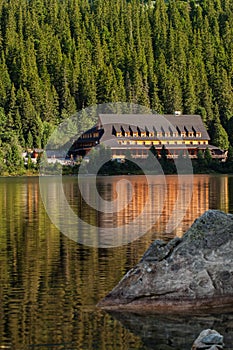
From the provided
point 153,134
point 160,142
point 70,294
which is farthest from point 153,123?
point 70,294

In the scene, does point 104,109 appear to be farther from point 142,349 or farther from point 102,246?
point 142,349

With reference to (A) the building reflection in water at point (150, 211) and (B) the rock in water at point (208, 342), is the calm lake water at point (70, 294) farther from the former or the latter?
(B) the rock in water at point (208, 342)

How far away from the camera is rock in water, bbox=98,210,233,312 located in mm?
16672

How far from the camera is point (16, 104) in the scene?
165625 mm

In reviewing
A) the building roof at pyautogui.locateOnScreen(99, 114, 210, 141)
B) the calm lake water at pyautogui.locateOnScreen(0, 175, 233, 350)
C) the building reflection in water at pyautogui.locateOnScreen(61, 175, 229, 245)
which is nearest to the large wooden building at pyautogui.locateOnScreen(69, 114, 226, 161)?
the building roof at pyautogui.locateOnScreen(99, 114, 210, 141)

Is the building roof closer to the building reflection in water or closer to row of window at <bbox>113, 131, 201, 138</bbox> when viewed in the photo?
row of window at <bbox>113, 131, 201, 138</bbox>

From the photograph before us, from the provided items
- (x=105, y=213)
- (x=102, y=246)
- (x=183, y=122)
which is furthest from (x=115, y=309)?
(x=183, y=122)

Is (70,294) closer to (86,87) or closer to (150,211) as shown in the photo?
(150,211)

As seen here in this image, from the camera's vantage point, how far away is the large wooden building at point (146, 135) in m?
151

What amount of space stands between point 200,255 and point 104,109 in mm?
153139

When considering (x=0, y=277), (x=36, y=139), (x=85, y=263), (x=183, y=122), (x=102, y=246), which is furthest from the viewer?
(x=183, y=122)

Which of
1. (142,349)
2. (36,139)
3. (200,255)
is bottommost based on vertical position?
(142,349)

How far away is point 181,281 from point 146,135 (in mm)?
141757

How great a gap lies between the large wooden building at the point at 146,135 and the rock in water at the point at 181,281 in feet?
422
